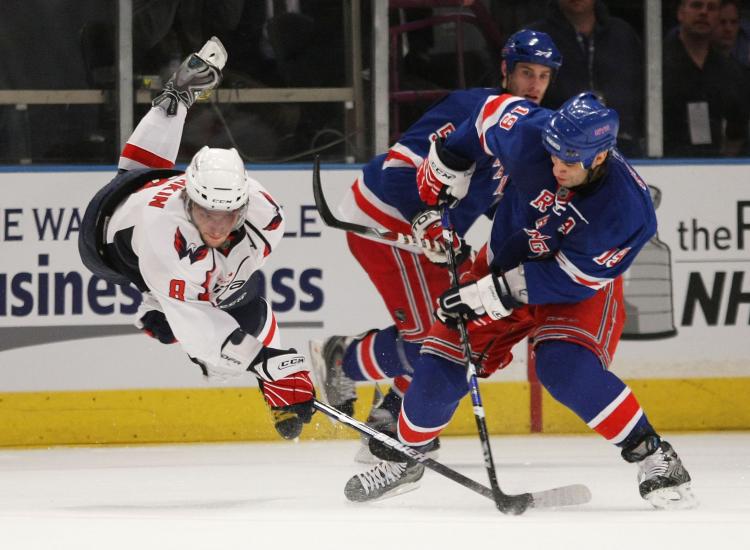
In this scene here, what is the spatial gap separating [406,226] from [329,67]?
1093mm

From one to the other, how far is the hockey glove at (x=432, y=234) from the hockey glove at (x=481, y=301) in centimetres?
44

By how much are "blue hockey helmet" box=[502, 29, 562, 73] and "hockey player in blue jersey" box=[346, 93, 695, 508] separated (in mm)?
429

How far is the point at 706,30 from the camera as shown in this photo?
5172 millimetres

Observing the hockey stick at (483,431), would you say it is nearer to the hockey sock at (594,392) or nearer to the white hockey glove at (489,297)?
the white hockey glove at (489,297)

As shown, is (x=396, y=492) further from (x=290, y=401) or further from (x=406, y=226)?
(x=406, y=226)

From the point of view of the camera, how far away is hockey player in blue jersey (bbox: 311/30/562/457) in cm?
401

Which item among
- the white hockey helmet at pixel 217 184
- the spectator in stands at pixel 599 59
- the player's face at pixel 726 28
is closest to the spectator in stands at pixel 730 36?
the player's face at pixel 726 28

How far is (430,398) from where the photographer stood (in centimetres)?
340

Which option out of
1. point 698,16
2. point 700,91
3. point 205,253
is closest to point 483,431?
point 205,253

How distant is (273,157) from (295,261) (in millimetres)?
418

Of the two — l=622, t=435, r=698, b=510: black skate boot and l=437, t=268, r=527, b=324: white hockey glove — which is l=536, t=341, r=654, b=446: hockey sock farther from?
l=437, t=268, r=527, b=324: white hockey glove

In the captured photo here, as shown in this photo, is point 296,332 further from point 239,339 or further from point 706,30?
point 706,30

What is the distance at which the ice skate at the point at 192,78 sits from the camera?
4.06 meters

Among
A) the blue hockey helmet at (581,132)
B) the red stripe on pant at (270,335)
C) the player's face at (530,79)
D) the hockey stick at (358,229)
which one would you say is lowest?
the red stripe on pant at (270,335)
